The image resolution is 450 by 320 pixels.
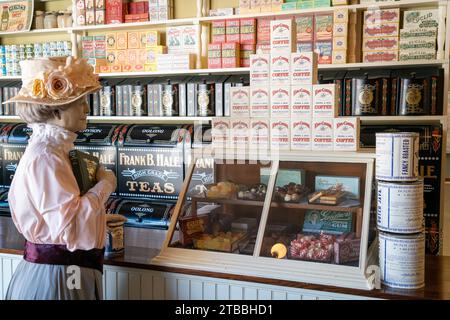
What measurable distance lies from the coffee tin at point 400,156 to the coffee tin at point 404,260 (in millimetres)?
228

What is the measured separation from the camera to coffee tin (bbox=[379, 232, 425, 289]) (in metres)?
1.92

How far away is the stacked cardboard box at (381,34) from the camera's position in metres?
3.81

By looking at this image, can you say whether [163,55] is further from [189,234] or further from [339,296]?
[339,296]

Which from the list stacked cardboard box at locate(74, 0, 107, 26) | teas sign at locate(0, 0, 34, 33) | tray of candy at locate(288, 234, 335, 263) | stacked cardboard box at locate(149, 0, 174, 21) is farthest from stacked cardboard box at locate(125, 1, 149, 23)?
tray of candy at locate(288, 234, 335, 263)

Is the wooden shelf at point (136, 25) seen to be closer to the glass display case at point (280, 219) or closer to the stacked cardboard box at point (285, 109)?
the stacked cardboard box at point (285, 109)

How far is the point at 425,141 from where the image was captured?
12.0 ft

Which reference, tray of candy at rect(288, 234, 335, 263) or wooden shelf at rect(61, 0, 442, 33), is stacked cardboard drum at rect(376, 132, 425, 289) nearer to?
tray of candy at rect(288, 234, 335, 263)

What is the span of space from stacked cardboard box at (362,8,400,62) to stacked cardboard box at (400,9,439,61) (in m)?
0.06

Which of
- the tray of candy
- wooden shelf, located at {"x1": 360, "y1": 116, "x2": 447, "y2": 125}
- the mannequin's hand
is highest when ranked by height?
wooden shelf, located at {"x1": 360, "y1": 116, "x2": 447, "y2": 125}

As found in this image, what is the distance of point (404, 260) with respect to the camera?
1.92 metres

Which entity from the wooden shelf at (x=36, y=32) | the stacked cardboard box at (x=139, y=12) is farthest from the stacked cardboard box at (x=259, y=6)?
the wooden shelf at (x=36, y=32)

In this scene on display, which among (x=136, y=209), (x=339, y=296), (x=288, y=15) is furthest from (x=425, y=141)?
(x=136, y=209)

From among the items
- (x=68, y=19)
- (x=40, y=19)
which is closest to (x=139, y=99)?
(x=68, y=19)

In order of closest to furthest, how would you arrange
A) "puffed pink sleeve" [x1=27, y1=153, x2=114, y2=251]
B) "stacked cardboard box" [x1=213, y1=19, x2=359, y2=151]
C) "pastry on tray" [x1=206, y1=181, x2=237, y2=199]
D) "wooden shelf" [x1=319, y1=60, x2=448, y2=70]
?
"puffed pink sleeve" [x1=27, y1=153, x2=114, y2=251] → "stacked cardboard box" [x1=213, y1=19, x2=359, y2=151] → "pastry on tray" [x1=206, y1=181, x2=237, y2=199] → "wooden shelf" [x1=319, y1=60, x2=448, y2=70]
